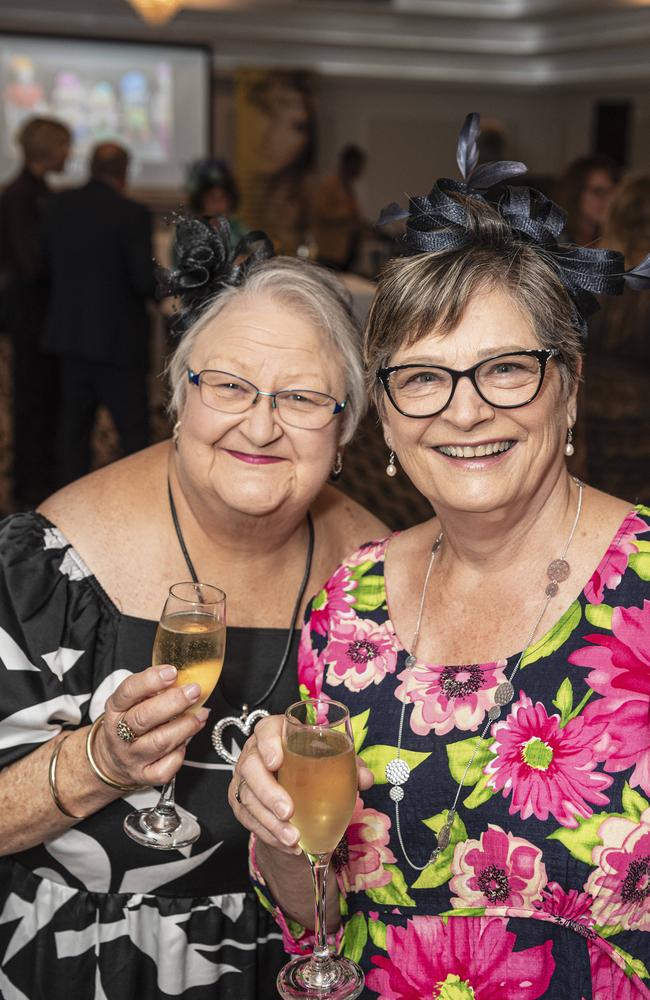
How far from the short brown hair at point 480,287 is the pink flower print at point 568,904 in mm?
713

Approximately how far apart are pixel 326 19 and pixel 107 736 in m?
11.6

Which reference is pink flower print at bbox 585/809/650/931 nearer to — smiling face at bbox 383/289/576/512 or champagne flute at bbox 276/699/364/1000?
champagne flute at bbox 276/699/364/1000

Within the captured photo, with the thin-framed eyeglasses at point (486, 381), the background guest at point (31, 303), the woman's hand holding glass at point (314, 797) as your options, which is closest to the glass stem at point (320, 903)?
the woman's hand holding glass at point (314, 797)

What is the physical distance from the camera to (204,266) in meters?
2.01

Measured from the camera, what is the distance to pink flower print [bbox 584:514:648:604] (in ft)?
5.13

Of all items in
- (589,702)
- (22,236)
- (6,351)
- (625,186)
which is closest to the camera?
(589,702)

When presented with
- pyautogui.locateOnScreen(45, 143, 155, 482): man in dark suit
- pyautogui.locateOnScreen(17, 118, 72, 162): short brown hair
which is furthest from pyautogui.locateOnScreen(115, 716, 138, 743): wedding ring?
pyautogui.locateOnScreen(17, 118, 72, 162): short brown hair

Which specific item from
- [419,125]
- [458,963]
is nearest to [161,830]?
[458,963]

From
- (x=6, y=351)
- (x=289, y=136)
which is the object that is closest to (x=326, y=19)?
(x=289, y=136)

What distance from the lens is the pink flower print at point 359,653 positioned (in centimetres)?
170

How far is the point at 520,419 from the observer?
5.08 feet

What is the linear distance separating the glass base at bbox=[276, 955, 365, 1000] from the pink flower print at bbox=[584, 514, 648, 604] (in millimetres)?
613

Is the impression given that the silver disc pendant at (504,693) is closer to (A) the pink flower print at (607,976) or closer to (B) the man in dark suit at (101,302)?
(A) the pink flower print at (607,976)

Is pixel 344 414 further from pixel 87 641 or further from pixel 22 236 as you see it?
pixel 22 236
